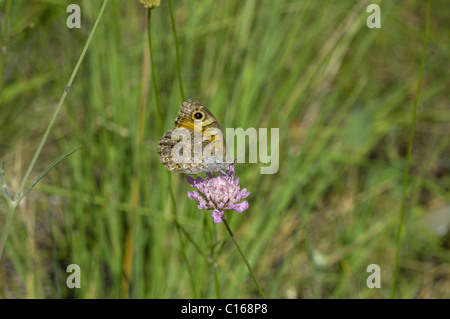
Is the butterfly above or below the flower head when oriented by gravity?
above

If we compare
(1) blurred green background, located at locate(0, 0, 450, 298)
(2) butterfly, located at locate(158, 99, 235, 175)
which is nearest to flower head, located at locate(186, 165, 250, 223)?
(2) butterfly, located at locate(158, 99, 235, 175)

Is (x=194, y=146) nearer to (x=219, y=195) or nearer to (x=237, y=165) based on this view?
(x=219, y=195)

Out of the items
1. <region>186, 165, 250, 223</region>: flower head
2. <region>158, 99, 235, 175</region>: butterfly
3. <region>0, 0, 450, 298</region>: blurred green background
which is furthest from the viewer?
<region>0, 0, 450, 298</region>: blurred green background

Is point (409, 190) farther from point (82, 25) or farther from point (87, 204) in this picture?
point (82, 25)

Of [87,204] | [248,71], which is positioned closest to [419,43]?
[248,71]

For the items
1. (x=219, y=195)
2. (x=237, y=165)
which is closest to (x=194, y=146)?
(x=219, y=195)

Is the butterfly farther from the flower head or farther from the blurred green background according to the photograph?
the blurred green background

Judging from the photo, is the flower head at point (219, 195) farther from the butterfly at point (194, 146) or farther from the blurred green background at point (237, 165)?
the blurred green background at point (237, 165)
